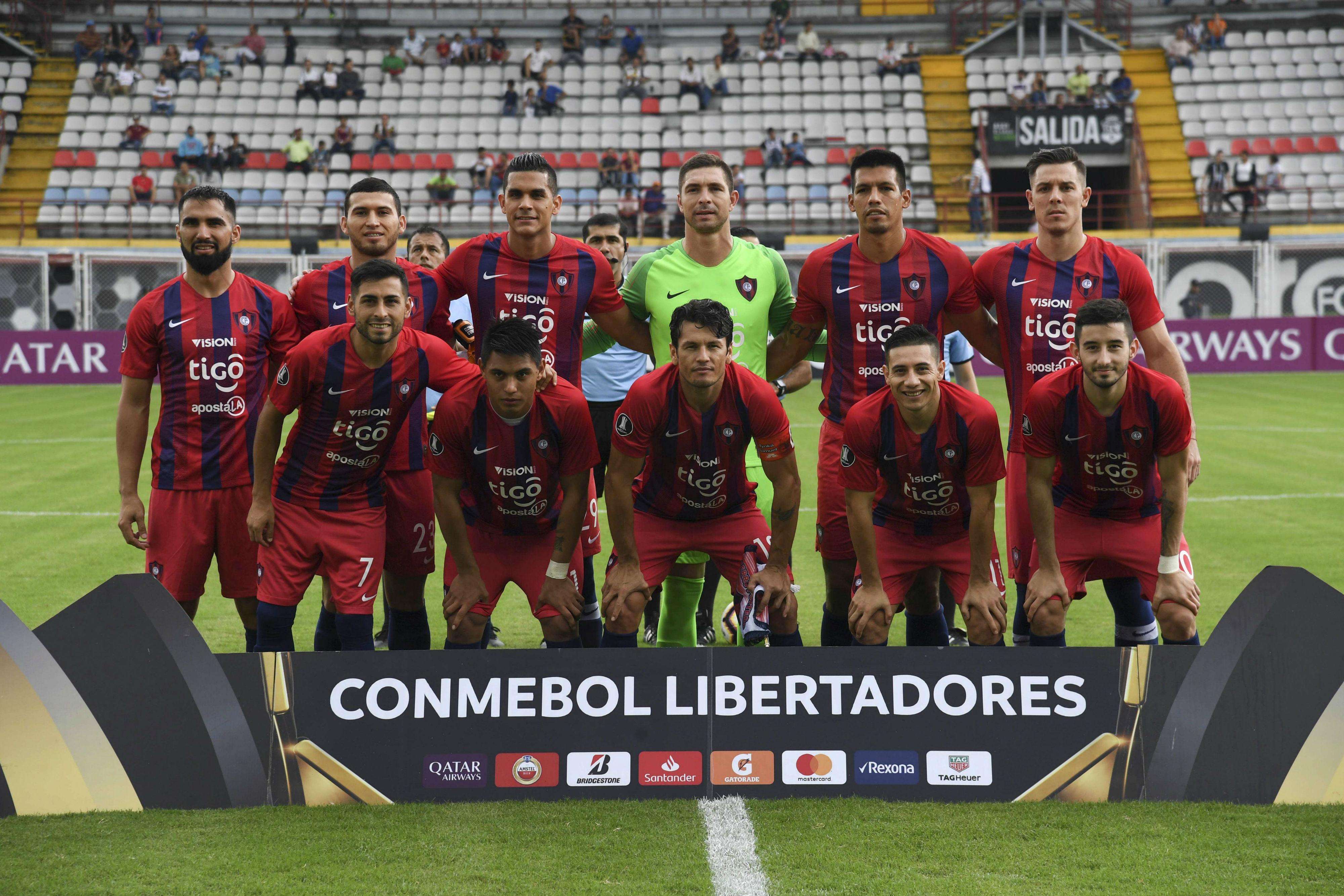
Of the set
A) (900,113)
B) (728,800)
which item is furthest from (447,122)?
(728,800)

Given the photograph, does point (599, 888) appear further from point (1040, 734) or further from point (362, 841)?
point (1040, 734)

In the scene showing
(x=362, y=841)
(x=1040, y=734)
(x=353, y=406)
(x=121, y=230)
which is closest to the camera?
(x=362, y=841)

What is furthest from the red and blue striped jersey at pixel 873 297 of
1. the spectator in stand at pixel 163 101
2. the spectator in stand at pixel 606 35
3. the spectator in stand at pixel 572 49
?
the spectator in stand at pixel 606 35

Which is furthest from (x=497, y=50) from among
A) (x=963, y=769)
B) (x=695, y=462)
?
(x=963, y=769)

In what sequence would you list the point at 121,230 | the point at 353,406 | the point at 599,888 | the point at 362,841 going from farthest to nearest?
the point at 121,230 < the point at 353,406 < the point at 362,841 < the point at 599,888

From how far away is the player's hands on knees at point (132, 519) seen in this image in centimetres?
498

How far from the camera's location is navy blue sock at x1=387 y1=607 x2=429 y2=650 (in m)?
5.18

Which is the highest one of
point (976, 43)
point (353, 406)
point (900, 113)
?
point (976, 43)

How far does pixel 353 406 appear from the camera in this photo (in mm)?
4684

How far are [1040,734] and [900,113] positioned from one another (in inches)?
1069

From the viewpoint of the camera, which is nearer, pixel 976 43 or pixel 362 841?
pixel 362 841

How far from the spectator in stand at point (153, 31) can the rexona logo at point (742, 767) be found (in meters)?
31.7

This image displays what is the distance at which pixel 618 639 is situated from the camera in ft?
15.9

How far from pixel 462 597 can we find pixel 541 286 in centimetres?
136
